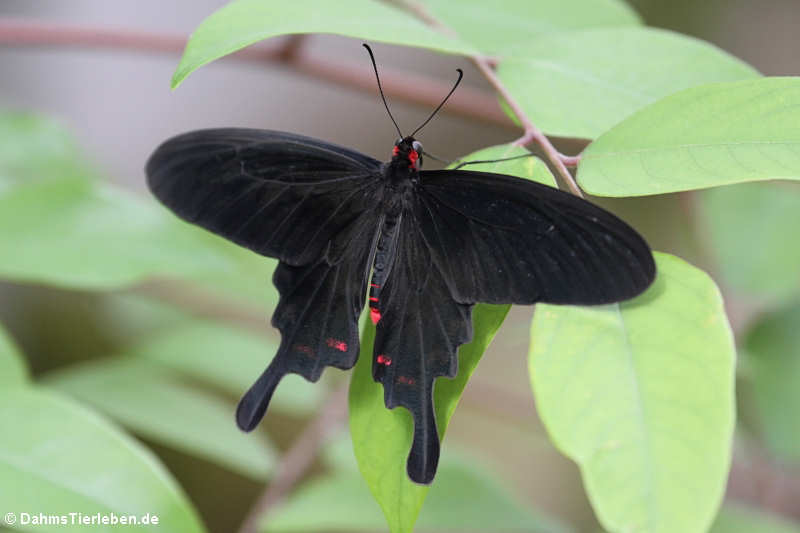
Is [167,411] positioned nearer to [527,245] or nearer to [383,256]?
[383,256]

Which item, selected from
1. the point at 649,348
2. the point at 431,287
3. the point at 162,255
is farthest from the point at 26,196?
the point at 649,348

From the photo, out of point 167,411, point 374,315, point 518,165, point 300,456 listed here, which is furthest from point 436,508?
point 518,165

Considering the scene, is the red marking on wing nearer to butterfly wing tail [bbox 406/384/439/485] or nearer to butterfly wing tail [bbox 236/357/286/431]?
butterfly wing tail [bbox 236/357/286/431]

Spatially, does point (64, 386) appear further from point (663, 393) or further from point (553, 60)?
point (663, 393)

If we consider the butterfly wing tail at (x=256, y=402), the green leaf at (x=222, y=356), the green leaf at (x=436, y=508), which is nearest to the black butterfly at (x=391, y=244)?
the butterfly wing tail at (x=256, y=402)

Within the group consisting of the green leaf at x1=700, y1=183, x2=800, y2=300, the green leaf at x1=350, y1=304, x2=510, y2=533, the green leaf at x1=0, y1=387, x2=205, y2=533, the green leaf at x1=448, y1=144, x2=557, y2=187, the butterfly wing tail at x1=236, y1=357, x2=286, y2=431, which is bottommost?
the green leaf at x1=700, y1=183, x2=800, y2=300

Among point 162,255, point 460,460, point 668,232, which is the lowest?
point 668,232

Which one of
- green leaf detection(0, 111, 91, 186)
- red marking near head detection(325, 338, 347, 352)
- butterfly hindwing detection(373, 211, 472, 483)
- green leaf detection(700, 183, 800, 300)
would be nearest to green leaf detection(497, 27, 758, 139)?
butterfly hindwing detection(373, 211, 472, 483)
